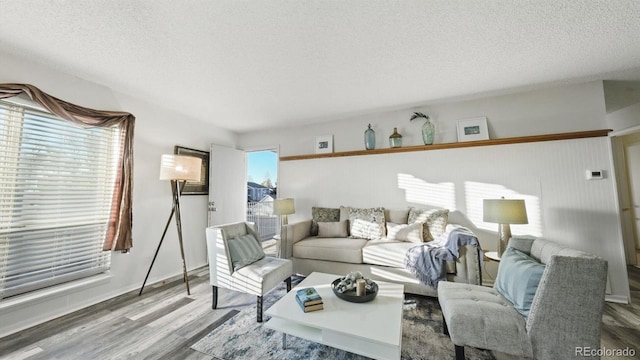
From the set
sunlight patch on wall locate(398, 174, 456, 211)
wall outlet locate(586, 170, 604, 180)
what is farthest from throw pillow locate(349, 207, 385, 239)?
wall outlet locate(586, 170, 604, 180)

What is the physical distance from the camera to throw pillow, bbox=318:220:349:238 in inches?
128

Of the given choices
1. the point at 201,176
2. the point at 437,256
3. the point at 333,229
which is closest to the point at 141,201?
the point at 201,176

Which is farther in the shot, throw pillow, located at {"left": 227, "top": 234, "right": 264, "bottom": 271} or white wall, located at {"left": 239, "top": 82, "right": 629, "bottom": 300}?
white wall, located at {"left": 239, "top": 82, "right": 629, "bottom": 300}

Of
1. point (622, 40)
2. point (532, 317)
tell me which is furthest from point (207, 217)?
point (622, 40)

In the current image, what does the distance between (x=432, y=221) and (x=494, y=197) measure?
2.90 feet

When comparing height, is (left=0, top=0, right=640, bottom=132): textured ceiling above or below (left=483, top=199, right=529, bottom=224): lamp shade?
above

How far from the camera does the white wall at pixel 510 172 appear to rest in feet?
8.46

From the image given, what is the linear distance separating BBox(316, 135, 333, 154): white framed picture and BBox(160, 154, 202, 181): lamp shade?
2.03 metres

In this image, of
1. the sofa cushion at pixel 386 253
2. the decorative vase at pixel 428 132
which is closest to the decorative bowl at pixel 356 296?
the sofa cushion at pixel 386 253

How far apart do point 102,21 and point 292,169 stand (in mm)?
2952

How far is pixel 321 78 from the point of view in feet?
8.25

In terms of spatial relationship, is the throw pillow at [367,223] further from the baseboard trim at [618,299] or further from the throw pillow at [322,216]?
the baseboard trim at [618,299]

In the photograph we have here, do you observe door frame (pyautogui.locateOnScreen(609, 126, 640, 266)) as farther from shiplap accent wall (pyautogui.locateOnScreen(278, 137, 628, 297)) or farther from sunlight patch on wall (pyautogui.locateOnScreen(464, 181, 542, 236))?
sunlight patch on wall (pyautogui.locateOnScreen(464, 181, 542, 236))

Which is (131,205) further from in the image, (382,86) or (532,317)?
(532,317)
